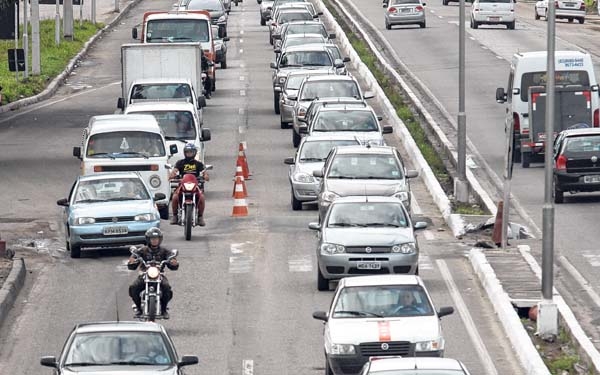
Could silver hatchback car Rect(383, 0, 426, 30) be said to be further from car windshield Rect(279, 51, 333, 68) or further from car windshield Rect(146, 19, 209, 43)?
car windshield Rect(279, 51, 333, 68)

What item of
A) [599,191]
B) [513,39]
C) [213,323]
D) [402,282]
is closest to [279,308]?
[213,323]

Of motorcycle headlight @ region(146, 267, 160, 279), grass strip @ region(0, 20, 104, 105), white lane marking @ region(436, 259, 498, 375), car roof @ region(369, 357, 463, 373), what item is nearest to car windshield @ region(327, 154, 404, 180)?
white lane marking @ region(436, 259, 498, 375)

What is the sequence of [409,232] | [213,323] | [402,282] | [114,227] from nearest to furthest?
1. [402,282]
2. [213,323]
3. [409,232]
4. [114,227]

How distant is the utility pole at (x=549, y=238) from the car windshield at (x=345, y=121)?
1507 cm

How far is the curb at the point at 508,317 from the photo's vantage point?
761 inches

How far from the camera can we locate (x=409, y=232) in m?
25.0

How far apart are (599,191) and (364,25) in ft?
133


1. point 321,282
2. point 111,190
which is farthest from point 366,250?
point 111,190

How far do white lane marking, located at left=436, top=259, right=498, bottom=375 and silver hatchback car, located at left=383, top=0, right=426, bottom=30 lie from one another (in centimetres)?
4718

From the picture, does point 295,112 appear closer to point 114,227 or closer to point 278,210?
point 278,210

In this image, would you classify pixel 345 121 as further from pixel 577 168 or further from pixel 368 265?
pixel 368 265

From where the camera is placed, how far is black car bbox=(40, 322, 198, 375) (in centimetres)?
1662

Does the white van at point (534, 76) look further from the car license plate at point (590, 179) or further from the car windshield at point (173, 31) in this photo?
the car windshield at point (173, 31)

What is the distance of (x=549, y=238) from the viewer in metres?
22.0
